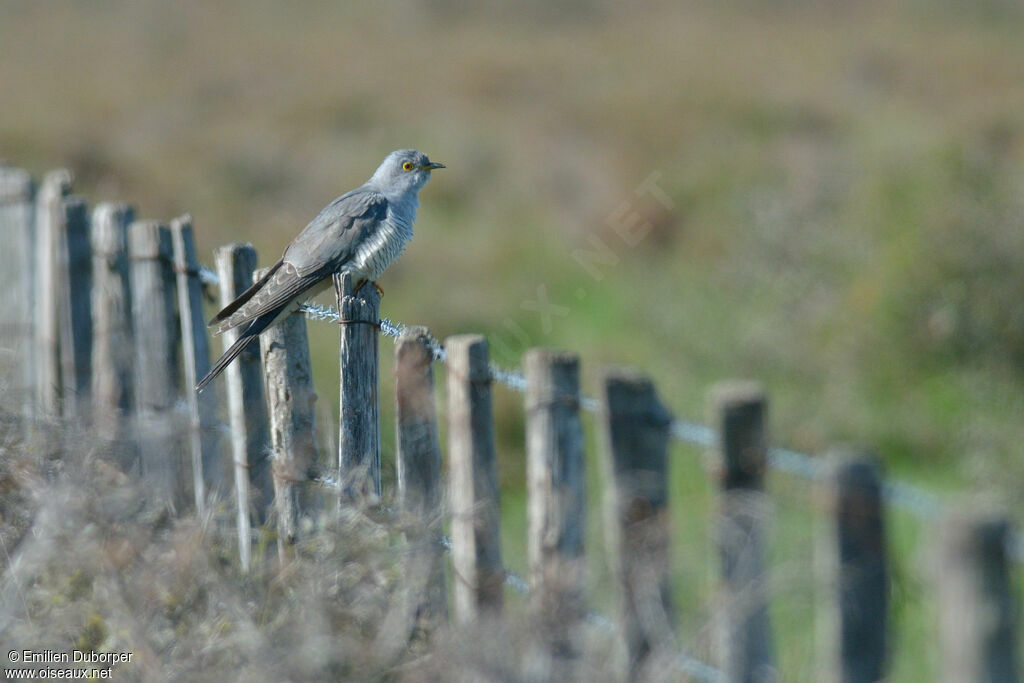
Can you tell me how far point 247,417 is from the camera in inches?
173

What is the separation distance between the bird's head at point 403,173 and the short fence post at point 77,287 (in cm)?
152

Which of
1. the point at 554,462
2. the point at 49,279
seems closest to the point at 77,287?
the point at 49,279

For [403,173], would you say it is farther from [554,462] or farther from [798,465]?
[798,465]

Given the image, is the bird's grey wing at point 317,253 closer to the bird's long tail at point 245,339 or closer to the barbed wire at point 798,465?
the bird's long tail at point 245,339

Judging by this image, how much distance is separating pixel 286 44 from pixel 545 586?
3194cm

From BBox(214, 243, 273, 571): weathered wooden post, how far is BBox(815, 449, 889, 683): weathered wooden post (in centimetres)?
240

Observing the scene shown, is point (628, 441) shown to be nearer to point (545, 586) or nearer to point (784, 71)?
point (545, 586)

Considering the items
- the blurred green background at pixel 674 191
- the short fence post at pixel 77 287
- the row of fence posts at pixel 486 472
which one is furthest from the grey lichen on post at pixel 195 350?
the blurred green background at pixel 674 191

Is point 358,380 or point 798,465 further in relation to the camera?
point 358,380

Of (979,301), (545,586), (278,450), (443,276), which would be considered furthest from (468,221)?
(545,586)

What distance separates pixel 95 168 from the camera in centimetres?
1577

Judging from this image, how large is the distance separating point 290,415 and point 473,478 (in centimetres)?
103

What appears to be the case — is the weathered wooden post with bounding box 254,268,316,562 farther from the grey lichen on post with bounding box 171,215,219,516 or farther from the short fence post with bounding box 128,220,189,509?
the short fence post with bounding box 128,220,189,509

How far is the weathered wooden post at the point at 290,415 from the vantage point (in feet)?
13.0
